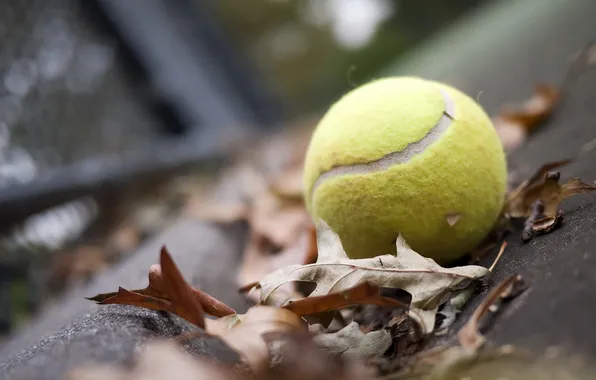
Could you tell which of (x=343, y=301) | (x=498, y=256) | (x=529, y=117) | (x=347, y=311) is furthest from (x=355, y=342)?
(x=529, y=117)

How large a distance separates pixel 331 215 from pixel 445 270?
196 mm

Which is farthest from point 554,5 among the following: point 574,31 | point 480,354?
point 480,354

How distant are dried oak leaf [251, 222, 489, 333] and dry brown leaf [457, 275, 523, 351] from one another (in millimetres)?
74

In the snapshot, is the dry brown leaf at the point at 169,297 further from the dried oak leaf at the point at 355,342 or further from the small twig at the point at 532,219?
the small twig at the point at 532,219

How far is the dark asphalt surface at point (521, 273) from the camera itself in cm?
50

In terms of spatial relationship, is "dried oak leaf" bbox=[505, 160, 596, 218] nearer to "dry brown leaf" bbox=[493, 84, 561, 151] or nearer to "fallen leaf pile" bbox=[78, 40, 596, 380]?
"fallen leaf pile" bbox=[78, 40, 596, 380]

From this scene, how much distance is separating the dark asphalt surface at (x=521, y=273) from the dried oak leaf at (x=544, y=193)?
2cm

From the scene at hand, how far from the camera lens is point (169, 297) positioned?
0.63m

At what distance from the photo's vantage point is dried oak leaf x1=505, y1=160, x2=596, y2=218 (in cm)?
77

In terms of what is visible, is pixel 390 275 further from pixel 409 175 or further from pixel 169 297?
pixel 169 297

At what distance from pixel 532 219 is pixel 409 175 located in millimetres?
218

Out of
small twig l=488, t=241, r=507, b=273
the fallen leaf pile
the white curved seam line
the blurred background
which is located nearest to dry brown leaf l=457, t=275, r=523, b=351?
the fallen leaf pile

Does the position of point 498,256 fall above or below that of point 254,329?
below

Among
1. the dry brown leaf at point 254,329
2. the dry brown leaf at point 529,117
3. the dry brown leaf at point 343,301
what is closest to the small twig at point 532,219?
the dry brown leaf at point 343,301
